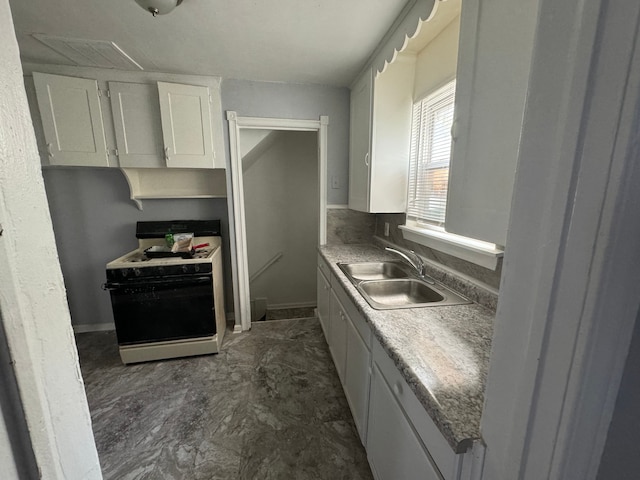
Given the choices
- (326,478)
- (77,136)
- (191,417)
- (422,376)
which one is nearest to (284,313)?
(191,417)

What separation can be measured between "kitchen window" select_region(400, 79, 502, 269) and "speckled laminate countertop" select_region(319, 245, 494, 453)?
36 centimetres

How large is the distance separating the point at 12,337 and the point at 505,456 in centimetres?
77

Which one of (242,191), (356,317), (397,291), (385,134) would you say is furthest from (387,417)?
(242,191)

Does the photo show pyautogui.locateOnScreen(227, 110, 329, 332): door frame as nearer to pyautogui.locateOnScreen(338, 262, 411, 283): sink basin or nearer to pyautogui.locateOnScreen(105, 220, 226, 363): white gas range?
pyautogui.locateOnScreen(105, 220, 226, 363): white gas range

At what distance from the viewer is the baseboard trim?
106 inches

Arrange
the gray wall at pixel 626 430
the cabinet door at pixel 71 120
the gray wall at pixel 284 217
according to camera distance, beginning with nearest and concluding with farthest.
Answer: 1. the gray wall at pixel 626 430
2. the cabinet door at pixel 71 120
3. the gray wall at pixel 284 217

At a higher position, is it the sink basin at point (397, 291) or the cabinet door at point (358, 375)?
the sink basin at point (397, 291)

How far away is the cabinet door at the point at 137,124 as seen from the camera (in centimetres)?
214

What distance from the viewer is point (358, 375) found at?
147cm

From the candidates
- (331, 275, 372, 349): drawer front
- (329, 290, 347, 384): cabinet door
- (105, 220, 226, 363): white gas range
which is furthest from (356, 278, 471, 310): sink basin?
(105, 220, 226, 363): white gas range

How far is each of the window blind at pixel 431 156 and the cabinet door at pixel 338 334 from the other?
34.4 inches

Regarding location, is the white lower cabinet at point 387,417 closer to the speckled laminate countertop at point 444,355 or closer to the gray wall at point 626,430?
the speckled laminate countertop at point 444,355

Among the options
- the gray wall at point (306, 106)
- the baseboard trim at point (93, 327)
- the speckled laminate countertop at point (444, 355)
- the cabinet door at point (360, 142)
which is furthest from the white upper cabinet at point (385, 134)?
the baseboard trim at point (93, 327)

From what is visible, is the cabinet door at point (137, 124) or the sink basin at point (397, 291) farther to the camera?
the cabinet door at point (137, 124)
